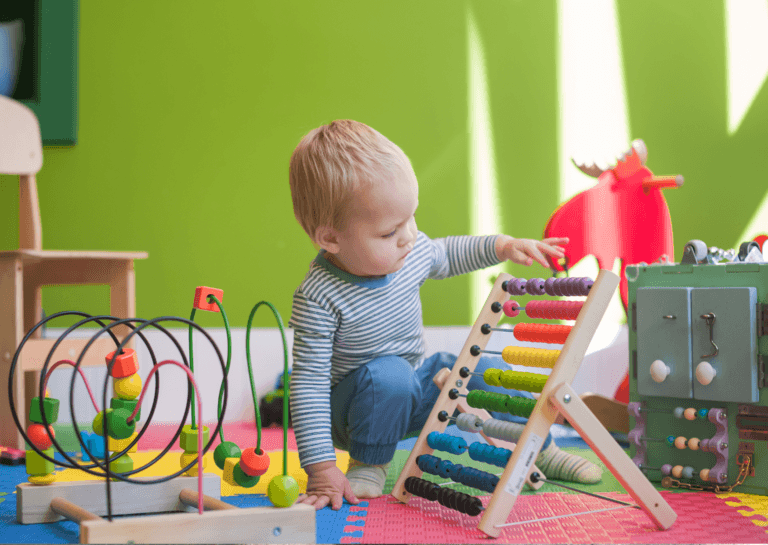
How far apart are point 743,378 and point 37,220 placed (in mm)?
1324

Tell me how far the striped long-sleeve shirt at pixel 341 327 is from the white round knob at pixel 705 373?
35 cm

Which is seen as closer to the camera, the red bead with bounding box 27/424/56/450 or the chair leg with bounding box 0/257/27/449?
the red bead with bounding box 27/424/56/450

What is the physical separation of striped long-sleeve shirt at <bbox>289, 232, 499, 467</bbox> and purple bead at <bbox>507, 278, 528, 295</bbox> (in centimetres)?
15

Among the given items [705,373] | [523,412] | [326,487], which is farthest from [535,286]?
[326,487]

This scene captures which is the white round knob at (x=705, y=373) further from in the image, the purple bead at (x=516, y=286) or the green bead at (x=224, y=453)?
the green bead at (x=224, y=453)

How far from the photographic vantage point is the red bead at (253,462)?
0.75 metres

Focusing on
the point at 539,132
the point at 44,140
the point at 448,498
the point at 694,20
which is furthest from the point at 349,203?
the point at 694,20

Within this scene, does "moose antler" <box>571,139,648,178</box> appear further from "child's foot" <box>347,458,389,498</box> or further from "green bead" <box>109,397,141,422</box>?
"green bead" <box>109,397,141,422</box>

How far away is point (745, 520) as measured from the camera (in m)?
0.87

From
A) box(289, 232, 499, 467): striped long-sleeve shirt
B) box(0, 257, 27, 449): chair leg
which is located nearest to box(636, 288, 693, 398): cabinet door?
box(289, 232, 499, 467): striped long-sleeve shirt

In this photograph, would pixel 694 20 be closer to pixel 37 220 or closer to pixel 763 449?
pixel 763 449

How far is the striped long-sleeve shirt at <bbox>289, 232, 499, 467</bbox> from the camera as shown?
3.14 feet

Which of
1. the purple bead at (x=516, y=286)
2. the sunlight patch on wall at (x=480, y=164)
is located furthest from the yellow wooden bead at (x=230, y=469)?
the sunlight patch on wall at (x=480, y=164)

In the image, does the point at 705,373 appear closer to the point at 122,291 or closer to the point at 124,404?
the point at 124,404
